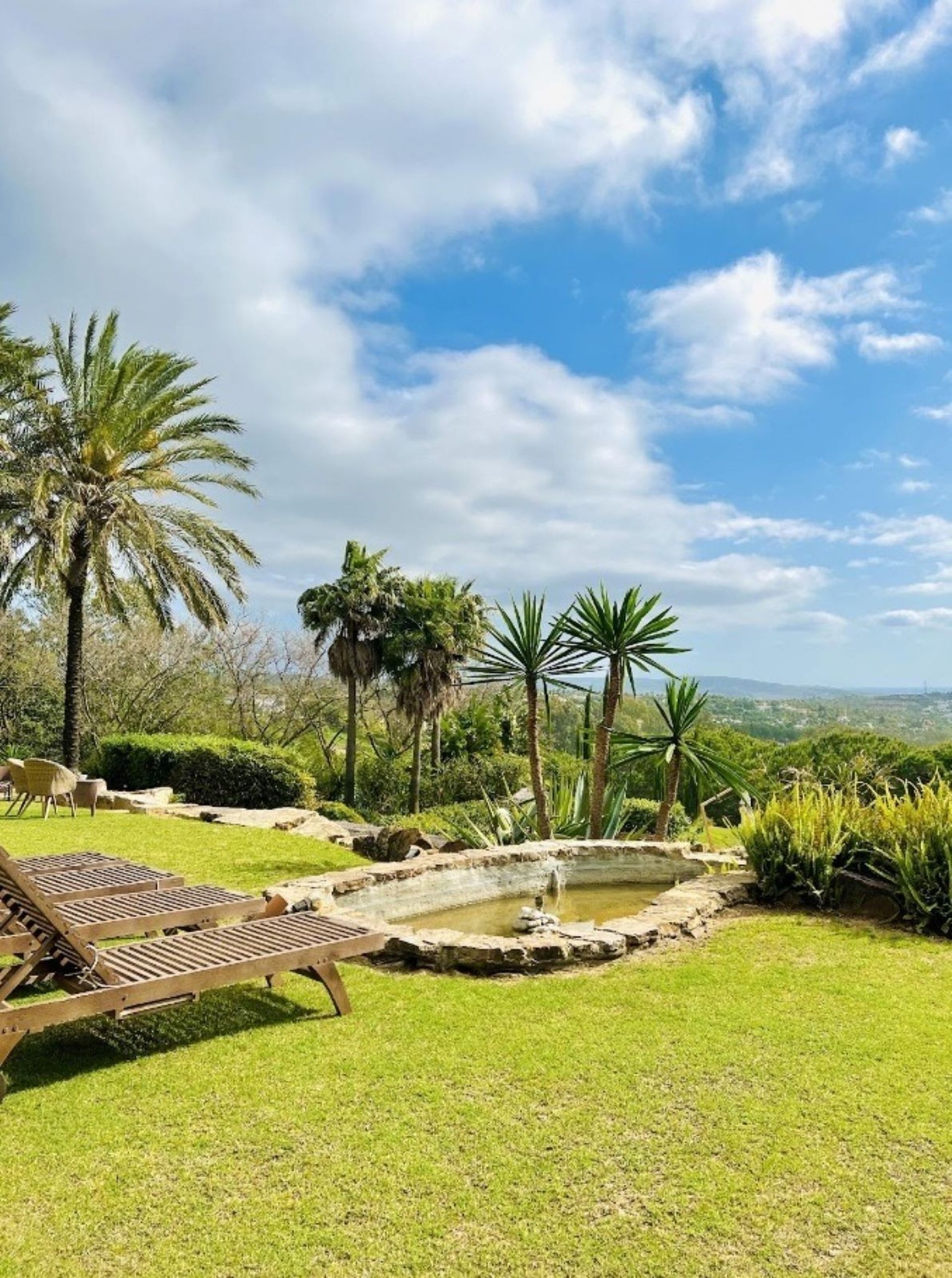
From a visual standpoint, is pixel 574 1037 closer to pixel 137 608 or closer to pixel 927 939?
pixel 927 939

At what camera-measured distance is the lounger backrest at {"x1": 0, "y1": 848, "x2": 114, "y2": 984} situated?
10.9 feet

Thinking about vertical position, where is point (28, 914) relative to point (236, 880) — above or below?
above

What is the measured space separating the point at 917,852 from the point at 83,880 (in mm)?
5993

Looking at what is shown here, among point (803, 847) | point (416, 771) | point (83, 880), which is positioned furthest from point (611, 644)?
point (416, 771)

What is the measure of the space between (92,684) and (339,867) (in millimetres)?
17634

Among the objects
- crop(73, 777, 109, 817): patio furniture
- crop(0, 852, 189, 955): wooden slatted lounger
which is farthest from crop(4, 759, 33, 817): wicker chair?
crop(0, 852, 189, 955): wooden slatted lounger

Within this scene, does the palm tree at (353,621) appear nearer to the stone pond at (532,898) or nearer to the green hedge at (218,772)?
the green hedge at (218,772)

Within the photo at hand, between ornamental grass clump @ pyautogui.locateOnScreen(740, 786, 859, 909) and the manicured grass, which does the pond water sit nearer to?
ornamental grass clump @ pyautogui.locateOnScreen(740, 786, 859, 909)

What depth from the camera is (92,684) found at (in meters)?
23.7

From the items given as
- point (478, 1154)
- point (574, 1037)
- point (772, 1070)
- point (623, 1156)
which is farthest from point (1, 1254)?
point (772, 1070)

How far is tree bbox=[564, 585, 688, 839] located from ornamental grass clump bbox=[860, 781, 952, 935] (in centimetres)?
329

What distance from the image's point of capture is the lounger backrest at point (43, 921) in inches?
131

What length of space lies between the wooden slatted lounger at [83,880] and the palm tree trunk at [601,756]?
5.32 meters

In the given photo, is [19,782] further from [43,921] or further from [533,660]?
[43,921]
